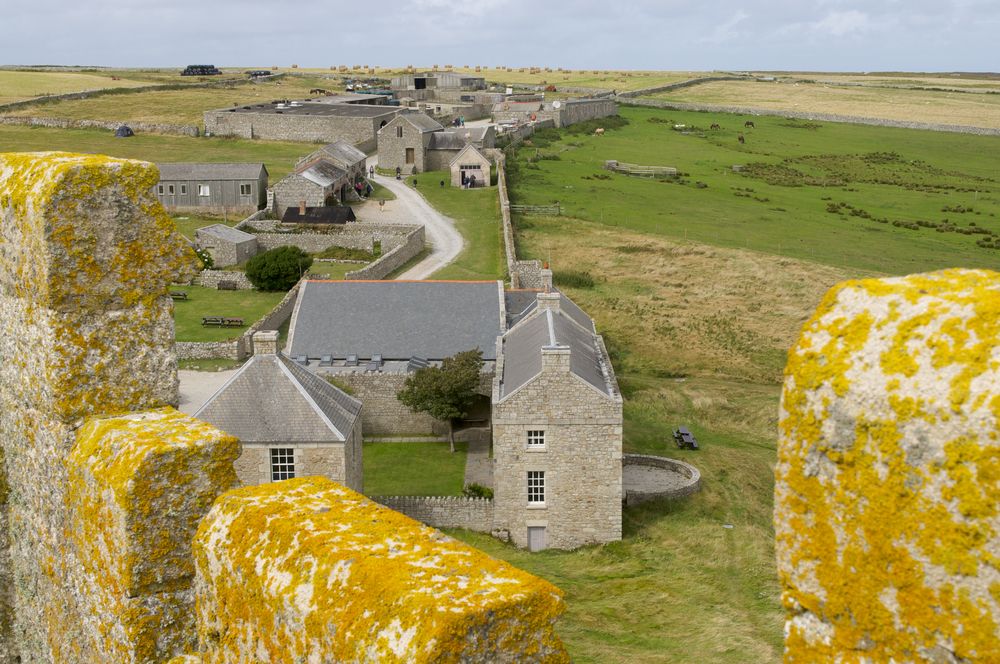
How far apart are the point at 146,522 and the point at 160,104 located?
Answer: 115210mm

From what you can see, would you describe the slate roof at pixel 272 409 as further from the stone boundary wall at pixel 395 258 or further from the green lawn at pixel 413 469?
the stone boundary wall at pixel 395 258

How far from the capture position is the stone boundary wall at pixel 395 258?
4803 centimetres

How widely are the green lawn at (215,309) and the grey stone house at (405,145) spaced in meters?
33.3

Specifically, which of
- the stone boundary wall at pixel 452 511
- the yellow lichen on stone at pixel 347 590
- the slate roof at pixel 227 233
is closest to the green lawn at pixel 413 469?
the stone boundary wall at pixel 452 511

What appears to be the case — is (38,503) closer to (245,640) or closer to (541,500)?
(245,640)

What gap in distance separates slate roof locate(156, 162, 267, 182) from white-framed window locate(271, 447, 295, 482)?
142 ft

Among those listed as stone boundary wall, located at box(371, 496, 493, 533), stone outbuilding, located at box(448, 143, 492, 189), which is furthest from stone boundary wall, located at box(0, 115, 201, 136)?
stone boundary wall, located at box(371, 496, 493, 533)

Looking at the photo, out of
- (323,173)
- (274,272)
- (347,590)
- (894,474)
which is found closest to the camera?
(894,474)

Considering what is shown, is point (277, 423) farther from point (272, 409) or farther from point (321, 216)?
point (321, 216)

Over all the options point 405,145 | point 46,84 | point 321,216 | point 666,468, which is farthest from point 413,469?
point 46,84

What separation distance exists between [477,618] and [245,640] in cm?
165

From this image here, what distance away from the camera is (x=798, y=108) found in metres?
148

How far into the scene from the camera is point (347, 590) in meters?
4.89

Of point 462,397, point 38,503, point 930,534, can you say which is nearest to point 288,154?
point 462,397
